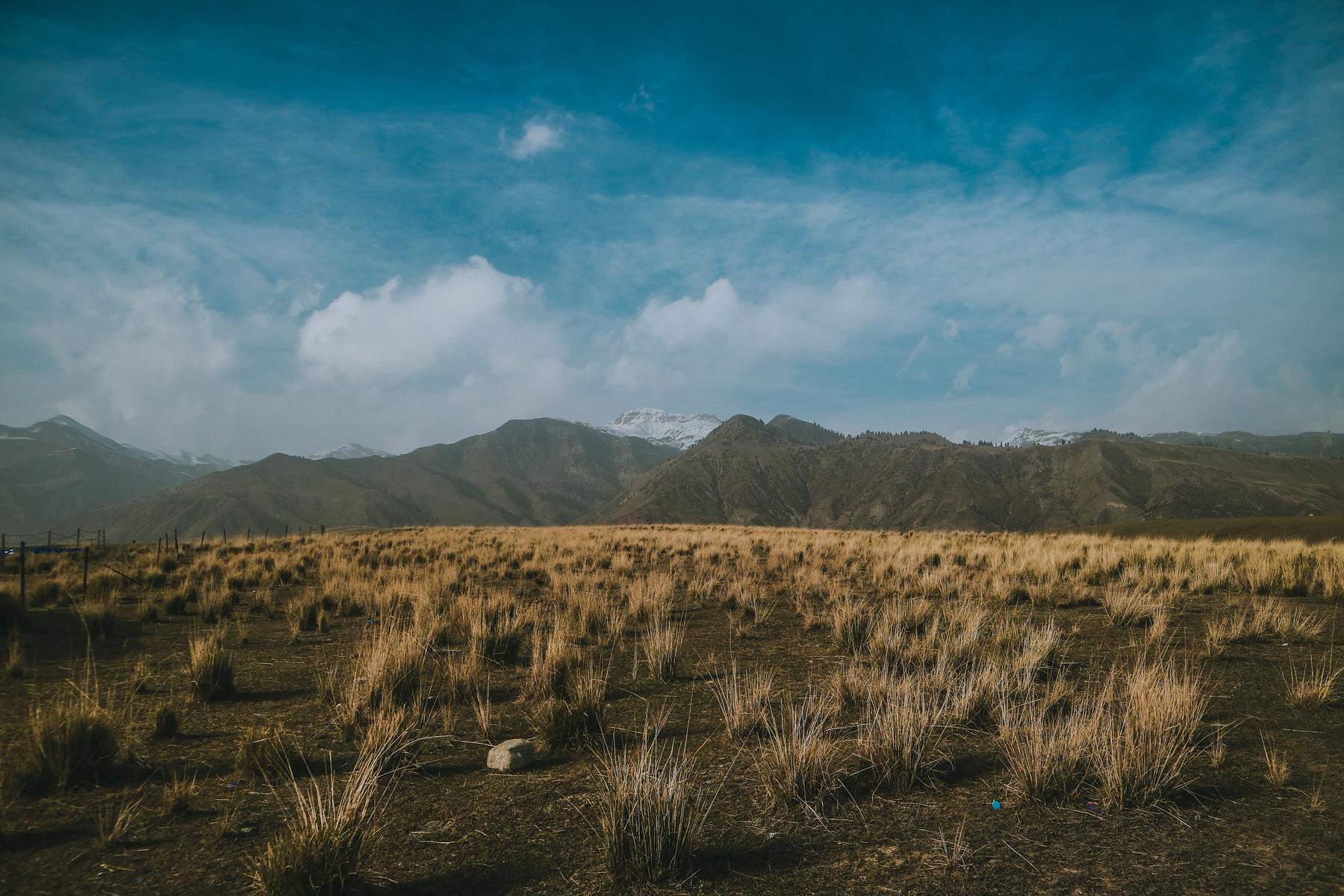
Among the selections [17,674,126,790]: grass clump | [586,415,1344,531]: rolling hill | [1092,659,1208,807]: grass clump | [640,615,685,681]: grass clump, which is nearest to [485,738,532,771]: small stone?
[640,615,685,681]: grass clump

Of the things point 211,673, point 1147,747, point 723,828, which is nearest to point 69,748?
point 211,673

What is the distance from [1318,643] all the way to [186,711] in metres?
12.6

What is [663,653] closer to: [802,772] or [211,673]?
[802,772]

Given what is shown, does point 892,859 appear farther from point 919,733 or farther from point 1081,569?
point 1081,569

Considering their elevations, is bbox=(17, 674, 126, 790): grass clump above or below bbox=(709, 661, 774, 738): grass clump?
above

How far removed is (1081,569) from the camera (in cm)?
1362

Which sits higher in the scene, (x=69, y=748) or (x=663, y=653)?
(x=69, y=748)

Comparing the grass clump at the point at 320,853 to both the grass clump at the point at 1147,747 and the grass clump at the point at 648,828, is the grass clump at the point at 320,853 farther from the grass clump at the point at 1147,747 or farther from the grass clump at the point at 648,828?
the grass clump at the point at 1147,747

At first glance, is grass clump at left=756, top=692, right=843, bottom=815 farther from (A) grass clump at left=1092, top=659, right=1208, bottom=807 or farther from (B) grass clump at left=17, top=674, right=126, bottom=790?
(B) grass clump at left=17, top=674, right=126, bottom=790

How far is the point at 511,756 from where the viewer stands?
4.20 m

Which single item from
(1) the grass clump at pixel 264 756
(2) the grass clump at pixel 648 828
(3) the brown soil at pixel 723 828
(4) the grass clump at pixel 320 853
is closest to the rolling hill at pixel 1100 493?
(3) the brown soil at pixel 723 828

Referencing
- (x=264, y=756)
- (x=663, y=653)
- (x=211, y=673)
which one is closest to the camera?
(x=264, y=756)

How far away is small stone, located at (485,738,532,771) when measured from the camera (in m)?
4.18

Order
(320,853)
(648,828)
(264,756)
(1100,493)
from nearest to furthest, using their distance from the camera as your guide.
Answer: (320,853) → (648,828) → (264,756) → (1100,493)
